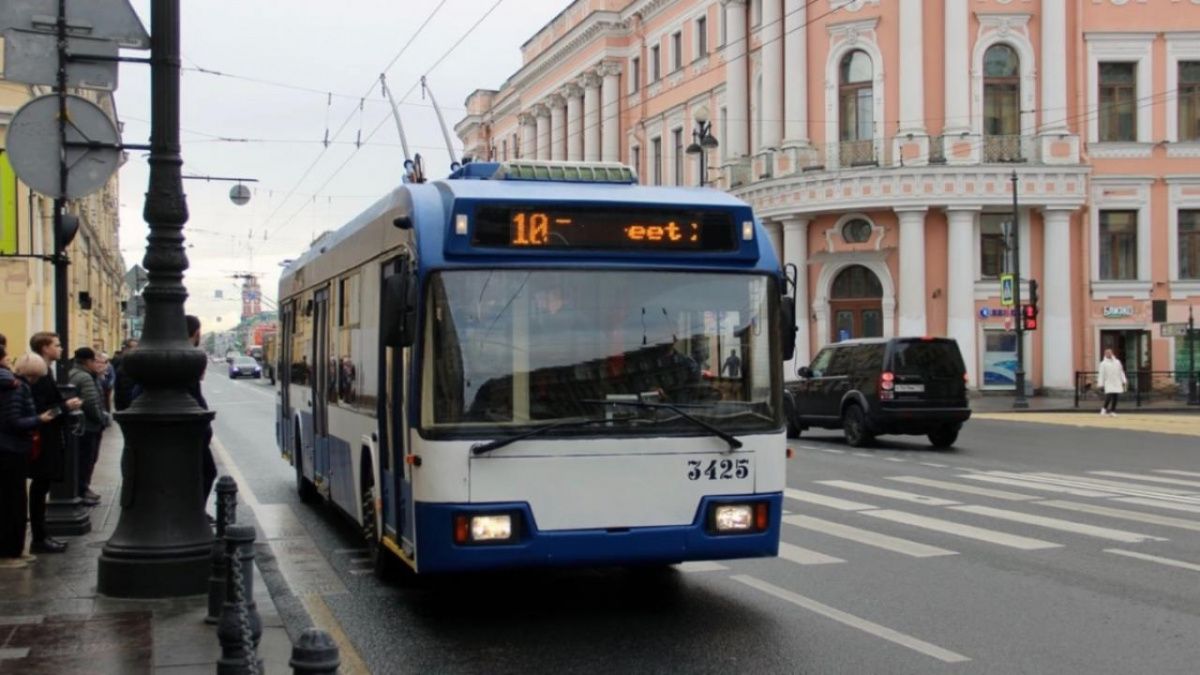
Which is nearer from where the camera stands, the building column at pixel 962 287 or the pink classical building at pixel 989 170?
the building column at pixel 962 287

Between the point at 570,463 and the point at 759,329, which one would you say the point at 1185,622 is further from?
the point at 570,463

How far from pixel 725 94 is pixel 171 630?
44.8m

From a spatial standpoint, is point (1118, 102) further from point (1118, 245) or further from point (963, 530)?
point (963, 530)

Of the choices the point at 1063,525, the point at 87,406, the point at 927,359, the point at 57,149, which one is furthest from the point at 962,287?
the point at 57,149

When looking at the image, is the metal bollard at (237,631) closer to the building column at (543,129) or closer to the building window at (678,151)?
the building window at (678,151)

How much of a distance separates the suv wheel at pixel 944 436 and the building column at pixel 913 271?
61.2ft

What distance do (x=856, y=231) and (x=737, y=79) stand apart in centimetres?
871

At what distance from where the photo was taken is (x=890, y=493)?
15.4m

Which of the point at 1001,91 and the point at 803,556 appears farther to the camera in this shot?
the point at 1001,91

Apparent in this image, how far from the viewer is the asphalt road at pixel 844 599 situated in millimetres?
7102

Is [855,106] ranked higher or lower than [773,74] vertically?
lower

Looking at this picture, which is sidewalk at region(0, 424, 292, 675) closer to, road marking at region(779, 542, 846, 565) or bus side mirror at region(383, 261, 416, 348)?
bus side mirror at region(383, 261, 416, 348)

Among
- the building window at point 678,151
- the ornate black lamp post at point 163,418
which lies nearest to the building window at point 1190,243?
the building window at point 678,151

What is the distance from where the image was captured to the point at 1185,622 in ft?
26.1
